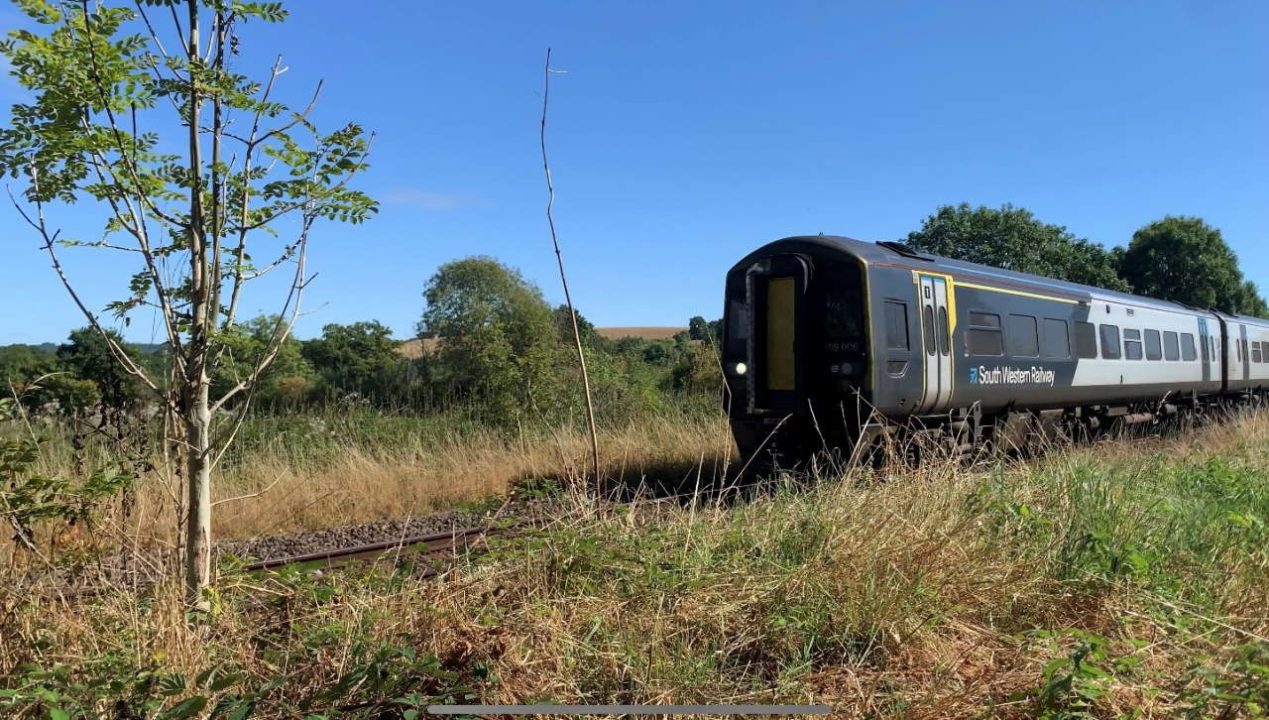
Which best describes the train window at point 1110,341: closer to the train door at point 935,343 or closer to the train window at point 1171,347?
the train window at point 1171,347

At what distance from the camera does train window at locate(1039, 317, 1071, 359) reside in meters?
12.1

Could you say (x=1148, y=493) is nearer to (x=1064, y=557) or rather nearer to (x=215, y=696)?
(x=1064, y=557)

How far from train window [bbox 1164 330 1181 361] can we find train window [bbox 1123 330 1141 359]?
5.15ft

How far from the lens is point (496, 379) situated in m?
Answer: 15.3

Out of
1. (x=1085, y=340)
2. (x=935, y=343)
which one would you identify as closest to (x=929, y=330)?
(x=935, y=343)

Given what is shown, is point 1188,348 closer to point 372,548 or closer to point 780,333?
point 780,333

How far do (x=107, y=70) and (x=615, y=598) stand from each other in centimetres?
285

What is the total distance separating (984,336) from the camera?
35.6 feet

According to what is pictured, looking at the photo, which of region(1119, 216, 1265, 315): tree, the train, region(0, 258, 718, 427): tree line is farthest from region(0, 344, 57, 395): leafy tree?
region(1119, 216, 1265, 315): tree

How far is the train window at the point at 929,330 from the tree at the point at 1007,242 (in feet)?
86.5

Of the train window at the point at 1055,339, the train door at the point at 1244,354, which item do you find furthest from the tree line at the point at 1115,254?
the train window at the point at 1055,339

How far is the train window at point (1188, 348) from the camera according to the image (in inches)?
676

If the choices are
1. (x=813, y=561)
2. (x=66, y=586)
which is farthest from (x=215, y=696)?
(x=813, y=561)

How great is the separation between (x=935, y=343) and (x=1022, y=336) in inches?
90.0
